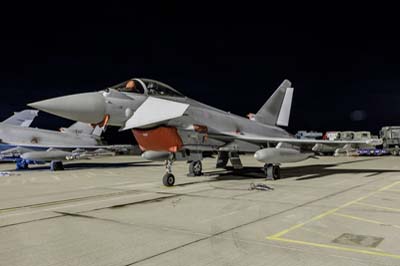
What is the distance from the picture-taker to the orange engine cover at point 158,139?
40.8 ft

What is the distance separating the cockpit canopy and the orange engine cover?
1338mm

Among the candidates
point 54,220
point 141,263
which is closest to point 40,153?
point 54,220

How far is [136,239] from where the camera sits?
5.49 m

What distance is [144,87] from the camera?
1239 cm

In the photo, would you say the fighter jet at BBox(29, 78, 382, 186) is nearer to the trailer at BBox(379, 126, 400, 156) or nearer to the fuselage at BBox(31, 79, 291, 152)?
the fuselage at BBox(31, 79, 291, 152)

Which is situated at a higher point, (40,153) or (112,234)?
(40,153)

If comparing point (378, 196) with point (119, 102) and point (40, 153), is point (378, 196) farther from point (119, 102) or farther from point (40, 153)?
point (40, 153)

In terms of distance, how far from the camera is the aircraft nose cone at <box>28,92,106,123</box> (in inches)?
411

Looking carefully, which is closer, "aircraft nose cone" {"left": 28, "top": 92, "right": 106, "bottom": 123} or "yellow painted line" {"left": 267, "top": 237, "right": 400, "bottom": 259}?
"yellow painted line" {"left": 267, "top": 237, "right": 400, "bottom": 259}

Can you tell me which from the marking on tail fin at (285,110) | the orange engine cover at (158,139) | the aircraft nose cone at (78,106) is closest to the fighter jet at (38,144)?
the marking on tail fin at (285,110)

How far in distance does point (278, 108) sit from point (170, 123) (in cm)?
881

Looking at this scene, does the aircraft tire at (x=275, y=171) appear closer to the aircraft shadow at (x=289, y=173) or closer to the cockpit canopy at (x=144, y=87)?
the aircraft shadow at (x=289, y=173)

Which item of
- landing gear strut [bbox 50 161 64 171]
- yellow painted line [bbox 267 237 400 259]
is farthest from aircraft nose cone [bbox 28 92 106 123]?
landing gear strut [bbox 50 161 64 171]

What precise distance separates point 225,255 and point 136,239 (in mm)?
1603
